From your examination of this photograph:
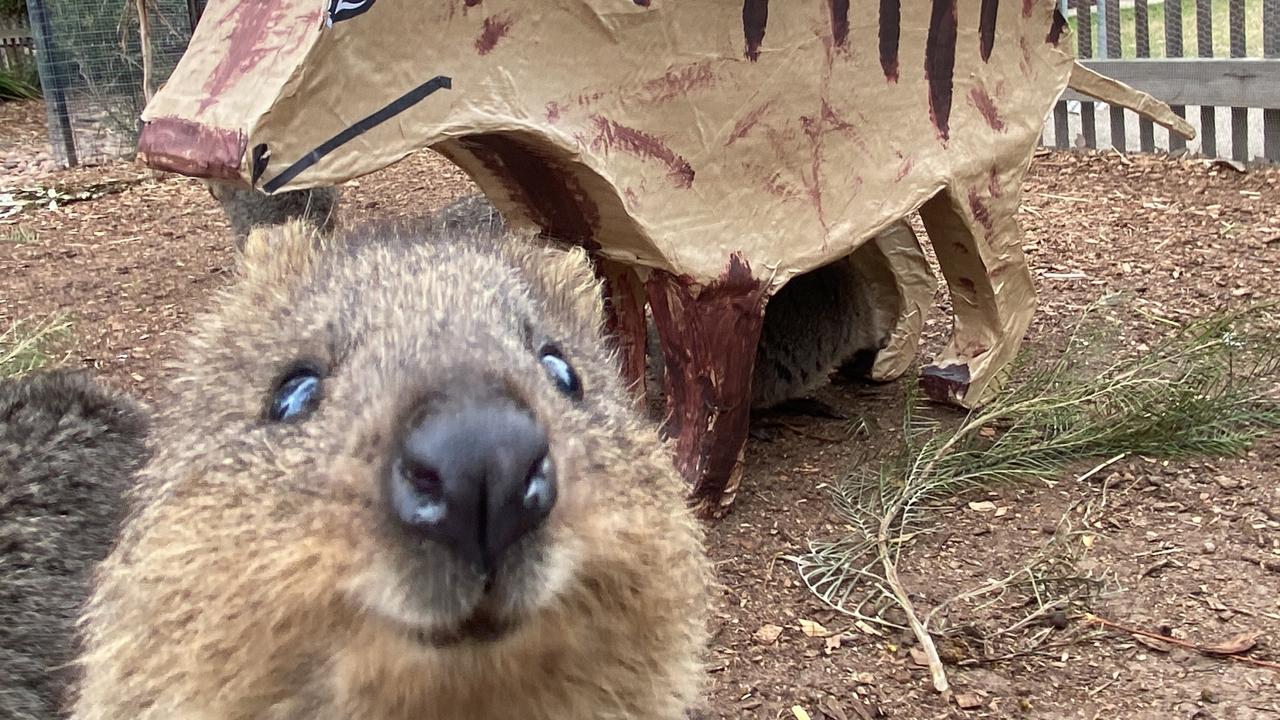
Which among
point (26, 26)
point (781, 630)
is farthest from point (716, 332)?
point (26, 26)

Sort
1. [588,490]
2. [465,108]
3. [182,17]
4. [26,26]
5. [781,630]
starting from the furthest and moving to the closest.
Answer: [26,26] → [182,17] → [781,630] → [465,108] → [588,490]

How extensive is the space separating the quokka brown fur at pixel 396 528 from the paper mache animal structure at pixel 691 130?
2.38 ft

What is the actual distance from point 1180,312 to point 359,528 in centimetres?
403

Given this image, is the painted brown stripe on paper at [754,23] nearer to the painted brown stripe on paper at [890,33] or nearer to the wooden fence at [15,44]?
the painted brown stripe on paper at [890,33]

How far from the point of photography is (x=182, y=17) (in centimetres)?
799

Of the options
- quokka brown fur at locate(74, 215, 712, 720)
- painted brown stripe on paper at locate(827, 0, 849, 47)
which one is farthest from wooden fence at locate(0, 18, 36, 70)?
quokka brown fur at locate(74, 215, 712, 720)

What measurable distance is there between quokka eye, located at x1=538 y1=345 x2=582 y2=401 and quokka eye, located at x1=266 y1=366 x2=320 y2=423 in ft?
0.92

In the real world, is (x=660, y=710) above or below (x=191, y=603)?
below

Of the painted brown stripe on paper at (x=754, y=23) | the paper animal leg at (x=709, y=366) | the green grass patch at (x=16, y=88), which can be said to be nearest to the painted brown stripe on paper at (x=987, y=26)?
the painted brown stripe on paper at (x=754, y=23)

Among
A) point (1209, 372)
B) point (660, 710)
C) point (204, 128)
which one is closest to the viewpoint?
point (660, 710)

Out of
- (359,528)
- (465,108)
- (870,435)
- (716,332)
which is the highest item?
(465,108)

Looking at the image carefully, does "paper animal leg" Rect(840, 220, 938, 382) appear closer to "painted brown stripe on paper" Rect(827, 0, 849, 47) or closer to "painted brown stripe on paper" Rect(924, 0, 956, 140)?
"painted brown stripe on paper" Rect(924, 0, 956, 140)

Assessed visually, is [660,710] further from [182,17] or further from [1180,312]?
[182,17]

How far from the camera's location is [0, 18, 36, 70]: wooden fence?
13.1m
